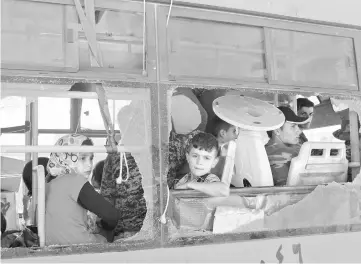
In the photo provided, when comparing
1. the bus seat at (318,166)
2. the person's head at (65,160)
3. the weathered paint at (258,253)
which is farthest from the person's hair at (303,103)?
the person's head at (65,160)

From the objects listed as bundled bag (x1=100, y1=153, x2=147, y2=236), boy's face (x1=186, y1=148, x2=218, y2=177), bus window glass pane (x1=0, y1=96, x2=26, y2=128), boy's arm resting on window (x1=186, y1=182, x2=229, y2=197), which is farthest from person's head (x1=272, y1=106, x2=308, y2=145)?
bus window glass pane (x1=0, y1=96, x2=26, y2=128)

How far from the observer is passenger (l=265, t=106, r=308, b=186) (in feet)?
10.5

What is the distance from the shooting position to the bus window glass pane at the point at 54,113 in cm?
341

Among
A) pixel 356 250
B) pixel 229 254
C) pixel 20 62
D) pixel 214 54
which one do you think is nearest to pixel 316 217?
pixel 356 250

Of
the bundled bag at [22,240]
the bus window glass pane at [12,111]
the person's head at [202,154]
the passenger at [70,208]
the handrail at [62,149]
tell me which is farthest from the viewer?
the bus window glass pane at [12,111]

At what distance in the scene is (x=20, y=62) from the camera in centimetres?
218

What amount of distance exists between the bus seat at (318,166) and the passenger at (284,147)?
12 centimetres

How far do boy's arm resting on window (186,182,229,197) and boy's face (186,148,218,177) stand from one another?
17 cm

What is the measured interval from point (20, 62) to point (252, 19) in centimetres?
128

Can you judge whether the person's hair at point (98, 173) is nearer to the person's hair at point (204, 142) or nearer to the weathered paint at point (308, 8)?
the person's hair at point (204, 142)

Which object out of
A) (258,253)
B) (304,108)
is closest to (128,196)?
(258,253)

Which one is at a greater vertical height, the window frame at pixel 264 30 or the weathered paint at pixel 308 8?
the weathered paint at pixel 308 8

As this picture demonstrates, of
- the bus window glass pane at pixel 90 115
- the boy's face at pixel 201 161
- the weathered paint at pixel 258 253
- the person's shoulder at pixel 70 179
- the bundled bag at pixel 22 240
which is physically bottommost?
the weathered paint at pixel 258 253

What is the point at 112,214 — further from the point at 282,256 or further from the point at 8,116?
the point at 8,116
